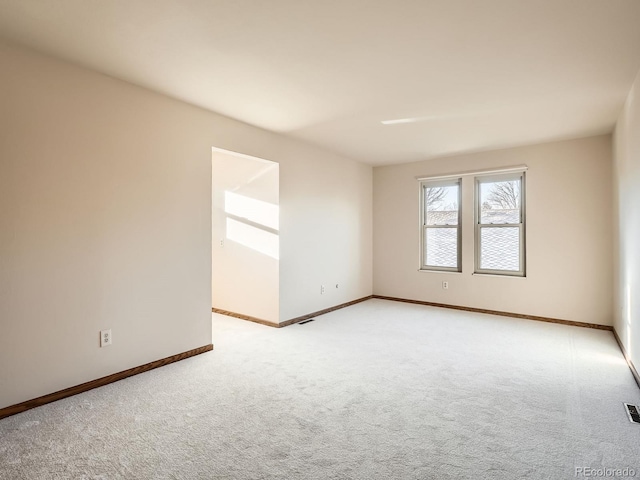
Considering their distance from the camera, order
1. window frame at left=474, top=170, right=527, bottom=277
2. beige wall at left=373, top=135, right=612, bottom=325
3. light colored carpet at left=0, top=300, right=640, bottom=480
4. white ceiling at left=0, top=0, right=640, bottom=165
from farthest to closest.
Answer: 1. window frame at left=474, top=170, right=527, bottom=277
2. beige wall at left=373, top=135, right=612, bottom=325
3. white ceiling at left=0, top=0, right=640, bottom=165
4. light colored carpet at left=0, top=300, right=640, bottom=480

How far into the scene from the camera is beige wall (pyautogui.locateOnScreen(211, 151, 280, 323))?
14.7ft

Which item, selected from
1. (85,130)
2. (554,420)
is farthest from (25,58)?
(554,420)

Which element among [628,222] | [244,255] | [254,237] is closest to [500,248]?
[628,222]

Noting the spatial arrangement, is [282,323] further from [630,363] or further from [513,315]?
[630,363]

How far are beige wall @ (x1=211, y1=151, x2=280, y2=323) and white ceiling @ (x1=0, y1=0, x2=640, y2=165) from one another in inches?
37.5

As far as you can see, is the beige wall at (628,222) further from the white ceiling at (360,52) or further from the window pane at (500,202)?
the window pane at (500,202)

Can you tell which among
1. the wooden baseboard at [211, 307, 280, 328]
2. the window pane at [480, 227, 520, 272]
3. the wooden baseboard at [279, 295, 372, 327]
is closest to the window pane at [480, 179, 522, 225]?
the window pane at [480, 227, 520, 272]

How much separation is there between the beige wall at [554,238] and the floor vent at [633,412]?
245 centimetres

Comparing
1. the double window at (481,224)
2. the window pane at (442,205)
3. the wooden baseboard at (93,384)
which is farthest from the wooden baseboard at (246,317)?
the window pane at (442,205)

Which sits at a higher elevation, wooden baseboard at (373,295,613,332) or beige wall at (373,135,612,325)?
beige wall at (373,135,612,325)

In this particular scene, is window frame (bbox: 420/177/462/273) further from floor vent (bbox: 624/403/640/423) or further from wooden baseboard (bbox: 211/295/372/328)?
floor vent (bbox: 624/403/640/423)

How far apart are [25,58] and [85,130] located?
0.53m

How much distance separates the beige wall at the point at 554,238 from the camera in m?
4.41

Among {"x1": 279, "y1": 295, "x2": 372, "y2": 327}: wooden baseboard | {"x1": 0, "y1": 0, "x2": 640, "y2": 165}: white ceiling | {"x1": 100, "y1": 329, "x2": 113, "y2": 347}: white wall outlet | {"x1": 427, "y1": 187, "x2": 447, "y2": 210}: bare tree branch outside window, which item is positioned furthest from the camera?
{"x1": 427, "y1": 187, "x2": 447, "y2": 210}: bare tree branch outside window
